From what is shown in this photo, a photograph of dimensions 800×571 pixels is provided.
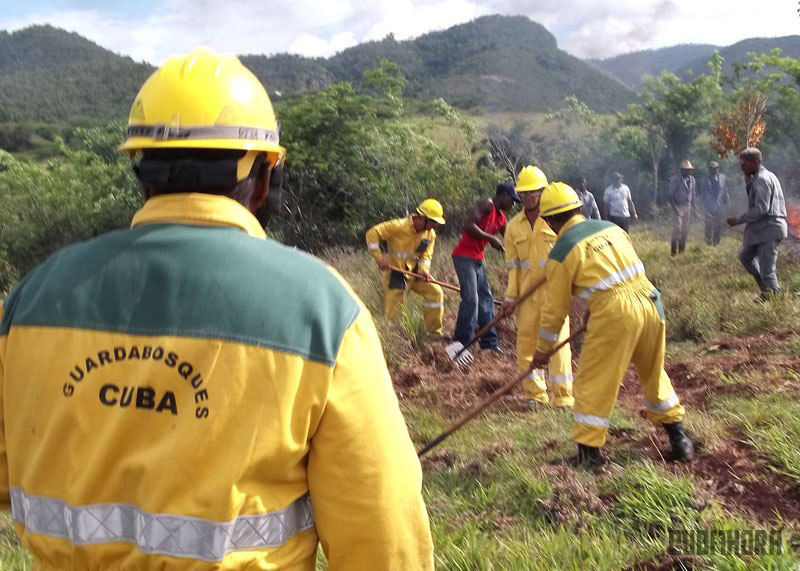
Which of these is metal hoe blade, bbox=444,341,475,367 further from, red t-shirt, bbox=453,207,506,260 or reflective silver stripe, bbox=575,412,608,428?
reflective silver stripe, bbox=575,412,608,428

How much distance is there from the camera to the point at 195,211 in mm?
1179

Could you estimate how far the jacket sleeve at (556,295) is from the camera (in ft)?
13.5

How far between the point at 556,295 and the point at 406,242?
395 cm

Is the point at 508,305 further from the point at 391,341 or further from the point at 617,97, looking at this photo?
the point at 617,97

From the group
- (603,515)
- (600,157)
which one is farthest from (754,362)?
(600,157)

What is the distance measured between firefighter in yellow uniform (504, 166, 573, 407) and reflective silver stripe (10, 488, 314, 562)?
4383mm

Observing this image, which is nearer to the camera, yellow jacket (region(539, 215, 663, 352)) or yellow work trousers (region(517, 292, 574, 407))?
yellow jacket (region(539, 215, 663, 352))

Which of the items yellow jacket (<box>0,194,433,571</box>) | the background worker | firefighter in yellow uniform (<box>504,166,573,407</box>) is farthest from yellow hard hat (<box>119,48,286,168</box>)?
the background worker

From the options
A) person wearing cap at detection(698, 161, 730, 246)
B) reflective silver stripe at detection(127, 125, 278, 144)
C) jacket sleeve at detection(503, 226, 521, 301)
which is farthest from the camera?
person wearing cap at detection(698, 161, 730, 246)

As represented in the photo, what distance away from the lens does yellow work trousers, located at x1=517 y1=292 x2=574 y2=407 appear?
17.6 feet

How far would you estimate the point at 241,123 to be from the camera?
125 centimetres

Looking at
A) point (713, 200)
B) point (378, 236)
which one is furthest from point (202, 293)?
point (713, 200)

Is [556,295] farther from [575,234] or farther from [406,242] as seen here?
[406,242]

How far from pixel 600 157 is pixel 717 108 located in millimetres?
4021
